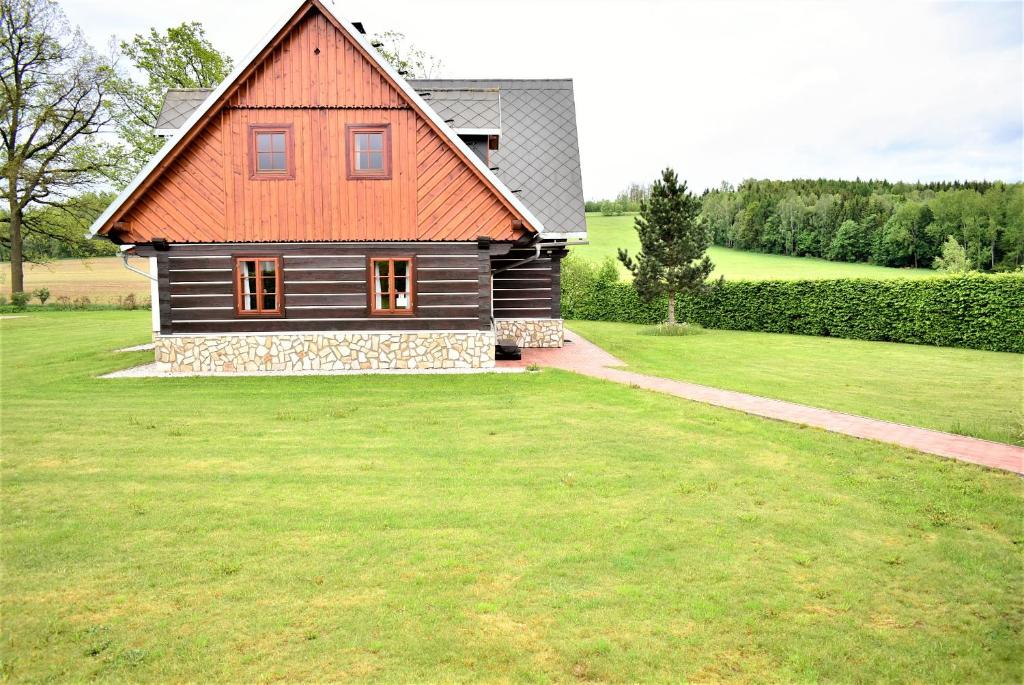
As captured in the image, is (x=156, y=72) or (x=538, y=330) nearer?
(x=538, y=330)

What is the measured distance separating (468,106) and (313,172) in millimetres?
5301

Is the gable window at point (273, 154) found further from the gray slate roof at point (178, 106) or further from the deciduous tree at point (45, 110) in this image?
the deciduous tree at point (45, 110)

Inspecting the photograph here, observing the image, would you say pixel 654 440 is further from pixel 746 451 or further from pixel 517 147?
pixel 517 147

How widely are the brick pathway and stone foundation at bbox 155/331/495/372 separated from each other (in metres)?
1.23

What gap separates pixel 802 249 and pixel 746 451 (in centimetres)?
6450

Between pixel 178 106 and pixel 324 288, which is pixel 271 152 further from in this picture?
pixel 178 106

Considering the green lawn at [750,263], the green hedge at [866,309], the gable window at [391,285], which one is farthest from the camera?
the green lawn at [750,263]

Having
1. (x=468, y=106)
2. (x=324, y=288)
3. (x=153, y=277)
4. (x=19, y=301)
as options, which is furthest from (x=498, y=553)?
(x=19, y=301)

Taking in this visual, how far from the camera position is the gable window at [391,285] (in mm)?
16984

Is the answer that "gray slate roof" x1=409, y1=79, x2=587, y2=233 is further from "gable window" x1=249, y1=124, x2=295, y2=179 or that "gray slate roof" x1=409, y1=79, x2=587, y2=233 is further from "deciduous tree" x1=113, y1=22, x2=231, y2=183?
"deciduous tree" x1=113, y1=22, x2=231, y2=183

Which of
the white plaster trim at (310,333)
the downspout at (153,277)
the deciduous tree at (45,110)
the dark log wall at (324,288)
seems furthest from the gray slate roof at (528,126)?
the deciduous tree at (45,110)

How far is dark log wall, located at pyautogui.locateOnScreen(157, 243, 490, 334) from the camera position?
16.7 m

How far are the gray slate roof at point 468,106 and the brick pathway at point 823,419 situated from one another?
21.9 feet

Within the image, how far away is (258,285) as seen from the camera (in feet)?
55.1
